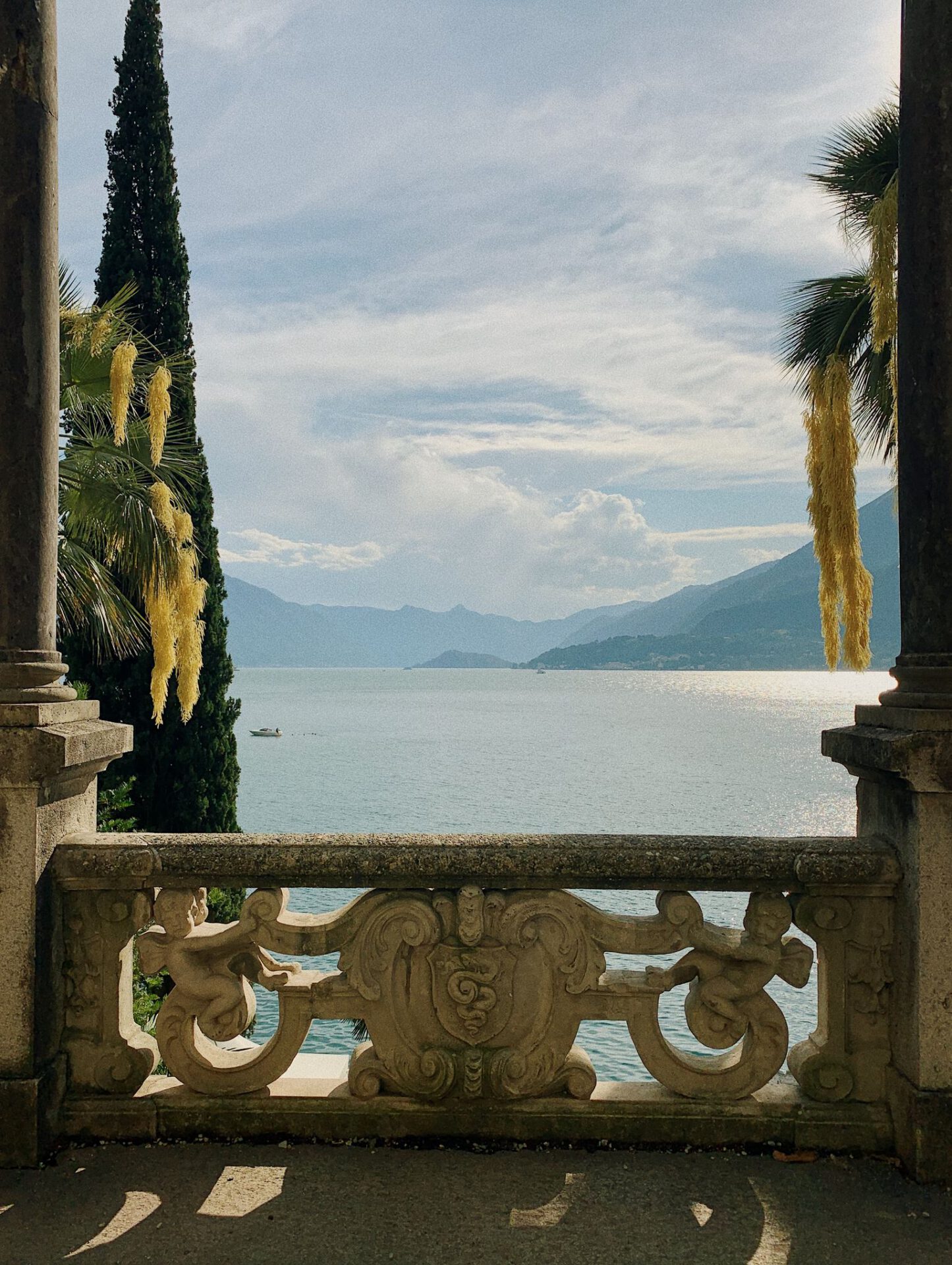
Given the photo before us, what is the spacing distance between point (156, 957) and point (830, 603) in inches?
228

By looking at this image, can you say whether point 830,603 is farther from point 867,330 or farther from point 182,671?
point 182,671

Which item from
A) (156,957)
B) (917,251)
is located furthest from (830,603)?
(156,957)

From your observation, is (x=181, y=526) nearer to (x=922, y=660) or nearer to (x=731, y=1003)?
(x=731, y=1003)

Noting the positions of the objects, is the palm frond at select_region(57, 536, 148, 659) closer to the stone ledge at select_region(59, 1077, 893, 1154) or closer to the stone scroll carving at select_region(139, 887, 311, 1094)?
the stone scroll carving at select_region(139, 887, 311, 1094)

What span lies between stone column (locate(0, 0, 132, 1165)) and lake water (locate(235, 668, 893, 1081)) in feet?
40.1

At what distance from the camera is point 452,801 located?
3941 centimetres

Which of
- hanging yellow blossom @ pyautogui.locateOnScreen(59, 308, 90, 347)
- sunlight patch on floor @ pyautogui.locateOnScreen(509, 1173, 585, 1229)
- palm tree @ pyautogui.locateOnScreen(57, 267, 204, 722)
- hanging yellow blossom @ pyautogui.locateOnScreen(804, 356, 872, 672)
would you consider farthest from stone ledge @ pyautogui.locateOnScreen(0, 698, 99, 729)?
hanging yellow blossom @ pyautogui.locateOnScreen(59, 308, 90, 347)

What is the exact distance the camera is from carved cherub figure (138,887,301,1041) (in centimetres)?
346

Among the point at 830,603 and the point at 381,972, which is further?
the point at 830,603

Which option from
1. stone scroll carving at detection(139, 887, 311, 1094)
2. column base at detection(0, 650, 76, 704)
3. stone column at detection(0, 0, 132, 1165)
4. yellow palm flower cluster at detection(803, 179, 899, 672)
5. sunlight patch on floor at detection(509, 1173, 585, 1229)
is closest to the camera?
sunlight patch on floor at detection(509, 1173, 585, 1229)

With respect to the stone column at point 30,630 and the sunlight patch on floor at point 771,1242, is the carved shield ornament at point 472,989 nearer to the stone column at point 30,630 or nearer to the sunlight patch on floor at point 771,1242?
the sunlight patch on floor at point 771,1242

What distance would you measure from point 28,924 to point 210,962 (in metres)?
0.65

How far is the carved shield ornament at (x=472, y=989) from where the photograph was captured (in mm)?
3396

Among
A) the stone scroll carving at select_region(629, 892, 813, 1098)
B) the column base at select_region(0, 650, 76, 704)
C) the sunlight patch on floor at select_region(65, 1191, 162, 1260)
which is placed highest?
the column base at select_region(0, 650, 76, 704)
